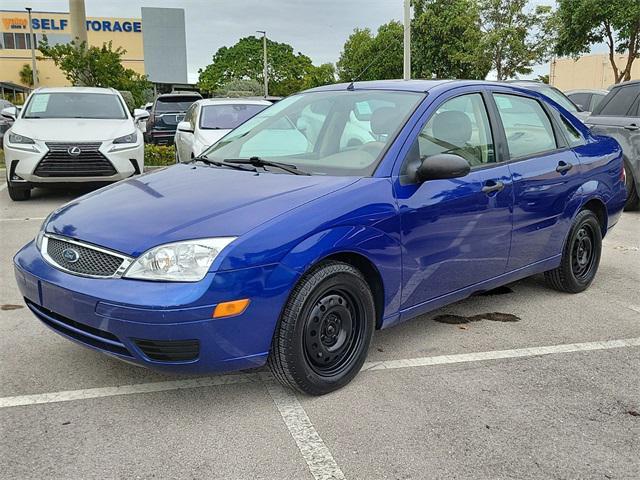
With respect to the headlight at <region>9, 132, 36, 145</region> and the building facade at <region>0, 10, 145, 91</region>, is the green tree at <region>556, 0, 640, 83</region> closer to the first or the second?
the headlight at <region>9, 132, 36, 145</region>

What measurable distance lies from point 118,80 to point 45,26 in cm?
5174

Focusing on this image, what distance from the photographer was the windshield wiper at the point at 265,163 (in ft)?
12.6

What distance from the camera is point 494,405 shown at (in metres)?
3.39

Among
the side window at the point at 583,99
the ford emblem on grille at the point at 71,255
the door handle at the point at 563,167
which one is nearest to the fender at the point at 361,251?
the ford emblem on grille at the point at 71,255

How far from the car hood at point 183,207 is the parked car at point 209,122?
6.37 meters

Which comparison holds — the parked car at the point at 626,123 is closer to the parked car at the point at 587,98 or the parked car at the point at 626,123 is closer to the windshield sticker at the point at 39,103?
the parked car at the point at 587,98

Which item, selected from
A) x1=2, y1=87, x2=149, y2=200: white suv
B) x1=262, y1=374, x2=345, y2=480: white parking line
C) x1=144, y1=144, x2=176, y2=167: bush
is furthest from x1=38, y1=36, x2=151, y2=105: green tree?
x1=262, y1=374, x2=345, y2=480: white parking line

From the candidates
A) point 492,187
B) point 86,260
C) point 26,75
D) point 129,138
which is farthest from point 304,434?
point 26,75

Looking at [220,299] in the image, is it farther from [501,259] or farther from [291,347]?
[501,259]

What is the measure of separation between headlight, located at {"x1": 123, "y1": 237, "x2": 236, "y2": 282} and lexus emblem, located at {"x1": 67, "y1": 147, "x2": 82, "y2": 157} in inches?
260

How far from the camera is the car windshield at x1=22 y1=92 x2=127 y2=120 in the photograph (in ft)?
32.6

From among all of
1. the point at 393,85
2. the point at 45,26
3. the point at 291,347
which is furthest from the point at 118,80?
the point at 45,26

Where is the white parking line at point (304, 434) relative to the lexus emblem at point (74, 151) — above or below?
below

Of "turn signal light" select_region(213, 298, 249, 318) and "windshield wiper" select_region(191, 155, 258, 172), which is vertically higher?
"windshield wiper" select_region(191, 155, 258, 172)
